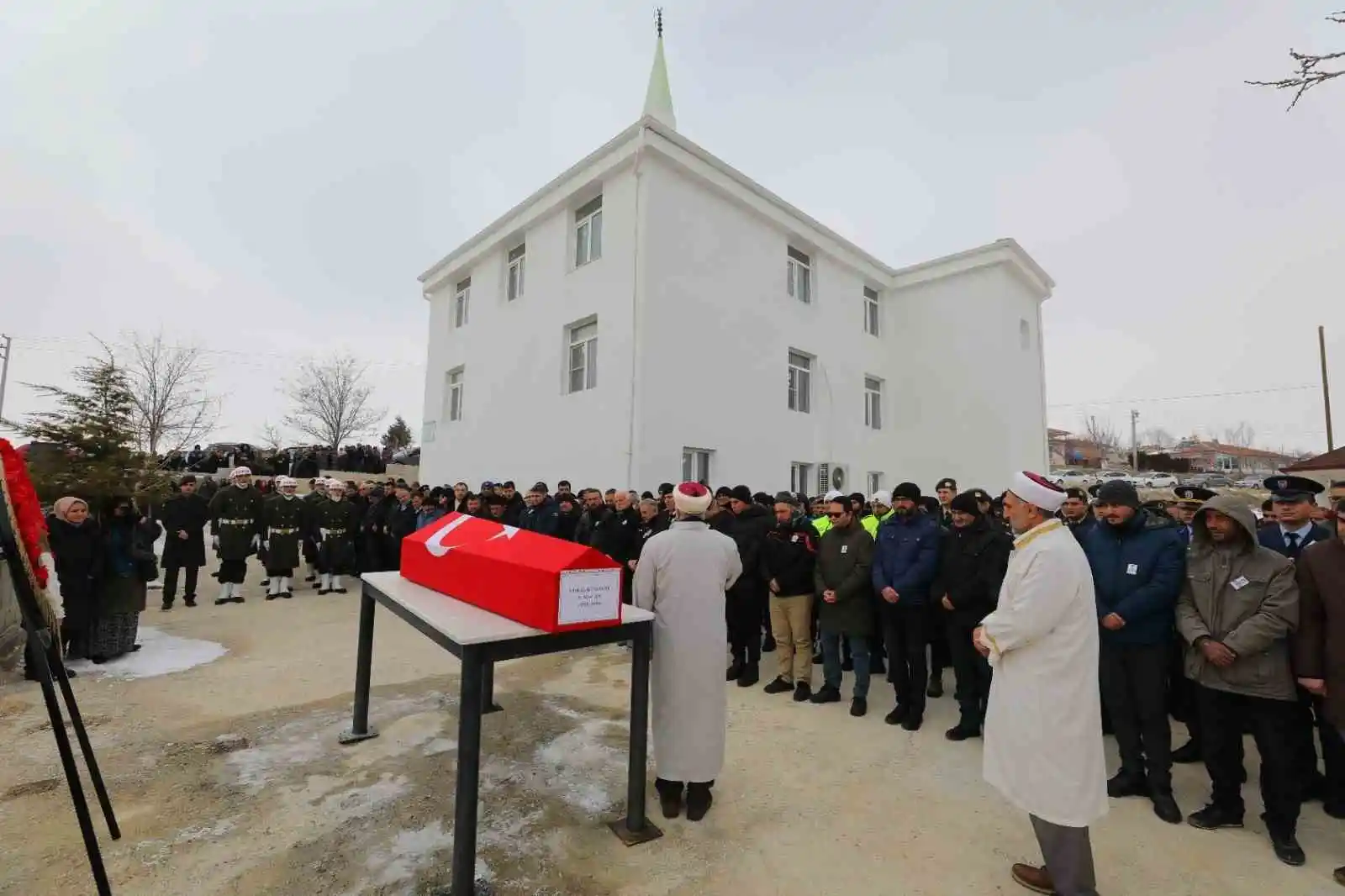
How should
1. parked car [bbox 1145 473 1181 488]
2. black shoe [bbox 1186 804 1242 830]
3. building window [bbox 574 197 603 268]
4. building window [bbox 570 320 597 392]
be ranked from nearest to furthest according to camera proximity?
black shoe [bbox 1186 804 1242 830]
building window [bbox 570 320 597 392]
building window [bbox 574 197 603 268]
parked car [bbox 1145 473 1181 488]

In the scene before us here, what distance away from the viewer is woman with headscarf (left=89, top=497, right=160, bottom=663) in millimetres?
5668

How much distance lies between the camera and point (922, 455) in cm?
1644

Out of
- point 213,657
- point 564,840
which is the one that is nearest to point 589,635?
point 564,840

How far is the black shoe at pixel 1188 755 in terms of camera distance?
157 inches

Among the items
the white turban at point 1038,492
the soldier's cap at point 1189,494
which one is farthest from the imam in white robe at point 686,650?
the soldier's cap at point 1189,494

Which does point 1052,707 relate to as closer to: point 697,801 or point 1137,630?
point 1137,630

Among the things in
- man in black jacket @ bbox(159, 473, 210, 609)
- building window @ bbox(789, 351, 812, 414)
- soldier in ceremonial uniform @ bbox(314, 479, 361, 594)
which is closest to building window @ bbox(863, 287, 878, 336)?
building window @ bbox(789, 351, 812, 414)

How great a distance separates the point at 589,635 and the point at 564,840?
3.37ft

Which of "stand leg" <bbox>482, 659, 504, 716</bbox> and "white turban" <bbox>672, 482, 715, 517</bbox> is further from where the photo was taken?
"stand leg" <bbox>482, 659, 504, 716</bbox>

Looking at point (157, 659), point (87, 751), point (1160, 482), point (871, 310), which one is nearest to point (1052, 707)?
point (87, 751)

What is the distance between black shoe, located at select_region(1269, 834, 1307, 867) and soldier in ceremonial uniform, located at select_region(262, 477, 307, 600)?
34.2ft

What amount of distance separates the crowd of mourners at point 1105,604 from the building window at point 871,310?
1067 centimetres

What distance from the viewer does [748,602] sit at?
5.71 m

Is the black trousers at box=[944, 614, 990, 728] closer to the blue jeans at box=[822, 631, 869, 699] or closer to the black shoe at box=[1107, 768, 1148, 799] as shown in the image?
the blue jeans at box=[822, 631, 869, 699]
